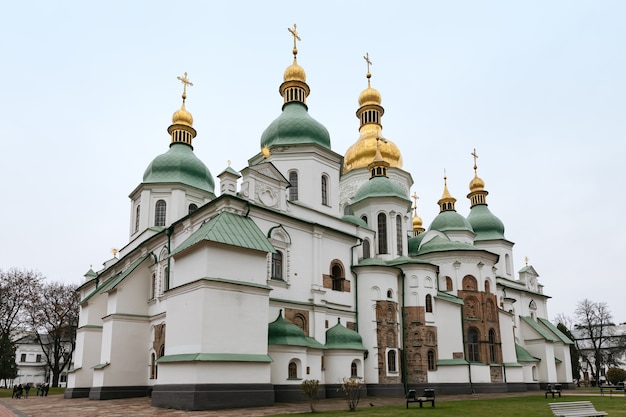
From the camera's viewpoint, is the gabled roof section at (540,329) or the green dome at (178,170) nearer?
the green dome at (178,170)

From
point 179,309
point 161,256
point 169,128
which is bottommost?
point 179,309

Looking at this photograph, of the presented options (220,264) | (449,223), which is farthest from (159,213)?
(449,223)

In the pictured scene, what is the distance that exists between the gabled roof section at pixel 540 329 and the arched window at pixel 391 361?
59.6 ft

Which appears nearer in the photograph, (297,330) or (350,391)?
(350,391)

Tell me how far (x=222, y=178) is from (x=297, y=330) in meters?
7.27

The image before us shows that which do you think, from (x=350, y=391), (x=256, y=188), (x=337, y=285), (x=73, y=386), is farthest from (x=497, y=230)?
(x=73, y=386)

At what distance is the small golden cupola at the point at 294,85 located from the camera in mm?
30875

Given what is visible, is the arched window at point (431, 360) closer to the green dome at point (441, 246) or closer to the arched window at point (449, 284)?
the arched window at point (449, 284)

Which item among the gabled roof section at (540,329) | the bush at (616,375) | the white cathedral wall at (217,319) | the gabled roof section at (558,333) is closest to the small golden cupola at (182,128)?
the white cathedral wall at (217,319)

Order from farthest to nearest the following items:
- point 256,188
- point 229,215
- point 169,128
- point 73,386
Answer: point 169,128 → point 73,386 → point 256,188 → point 229,215

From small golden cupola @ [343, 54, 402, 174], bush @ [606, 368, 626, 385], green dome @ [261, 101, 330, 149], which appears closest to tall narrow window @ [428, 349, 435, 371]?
green dome @ [261, 101, 330, 149]

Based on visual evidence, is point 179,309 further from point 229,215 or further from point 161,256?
point 161,256

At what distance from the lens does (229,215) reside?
20.7 meters

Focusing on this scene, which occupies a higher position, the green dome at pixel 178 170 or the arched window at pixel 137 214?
the green dome at pixel 178 170
